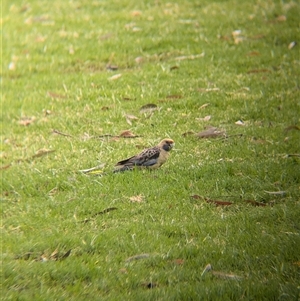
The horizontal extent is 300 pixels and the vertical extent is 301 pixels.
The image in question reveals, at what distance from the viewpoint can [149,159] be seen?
8414 millimetres

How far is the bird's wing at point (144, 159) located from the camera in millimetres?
8398

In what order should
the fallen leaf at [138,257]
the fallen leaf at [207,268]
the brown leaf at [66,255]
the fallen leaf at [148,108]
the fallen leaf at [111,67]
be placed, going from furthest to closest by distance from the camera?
the fallen leaf at [111,67] < the fallen leaf at [148,108] < the brown leaf at [66,255] < the fallen leaf at [138,257] < the fallen leaf at [207,268]

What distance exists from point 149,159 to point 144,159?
68 millimetres

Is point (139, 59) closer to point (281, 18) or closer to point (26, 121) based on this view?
point (26, 121)

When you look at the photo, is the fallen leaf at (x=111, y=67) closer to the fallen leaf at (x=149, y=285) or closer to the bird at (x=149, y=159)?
the bird at (x=149, y=159)

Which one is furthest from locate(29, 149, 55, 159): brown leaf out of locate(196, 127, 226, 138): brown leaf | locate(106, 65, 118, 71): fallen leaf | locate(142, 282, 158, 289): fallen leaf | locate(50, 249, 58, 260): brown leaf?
locate(142, 282, 158, 289): fallen leaf

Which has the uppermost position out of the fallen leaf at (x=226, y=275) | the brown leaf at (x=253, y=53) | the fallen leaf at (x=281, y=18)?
the fallen leaf at (x=226, y=275)

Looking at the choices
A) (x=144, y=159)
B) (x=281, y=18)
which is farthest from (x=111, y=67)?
(x=144, y=159)

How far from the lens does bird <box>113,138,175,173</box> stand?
8411 millimetres

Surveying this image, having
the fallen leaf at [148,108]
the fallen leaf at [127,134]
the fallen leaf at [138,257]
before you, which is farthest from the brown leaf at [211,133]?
the fallen leaf at [138,257]

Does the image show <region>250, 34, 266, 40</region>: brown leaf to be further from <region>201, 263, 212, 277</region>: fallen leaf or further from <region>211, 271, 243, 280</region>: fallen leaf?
<region>211, 271, 243, 280</region>: fallen leaf

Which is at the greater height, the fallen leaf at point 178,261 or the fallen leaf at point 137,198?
the fallen leaf at point 178,261

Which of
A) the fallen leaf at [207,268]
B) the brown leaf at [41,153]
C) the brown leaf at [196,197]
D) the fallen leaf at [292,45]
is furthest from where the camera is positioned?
the fallen leaf at [292,45]

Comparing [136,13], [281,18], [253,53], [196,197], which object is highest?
[196,197]
